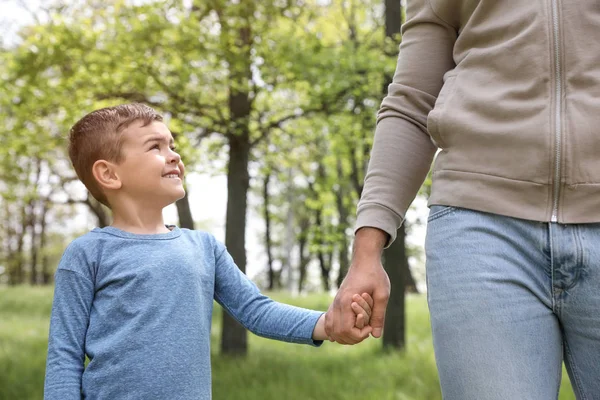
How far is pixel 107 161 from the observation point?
7.40 ft

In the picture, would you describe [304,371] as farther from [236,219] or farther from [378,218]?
[378,218]

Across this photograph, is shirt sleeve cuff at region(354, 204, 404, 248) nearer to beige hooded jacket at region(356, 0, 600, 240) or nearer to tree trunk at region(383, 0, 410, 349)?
beige hooded jacket at region(356, 0, 600, 240)

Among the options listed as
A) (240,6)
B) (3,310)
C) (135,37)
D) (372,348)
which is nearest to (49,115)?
(135,37)

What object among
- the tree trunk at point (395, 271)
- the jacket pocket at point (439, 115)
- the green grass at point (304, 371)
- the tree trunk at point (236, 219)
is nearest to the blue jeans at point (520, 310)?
the jacket pocket at point (439, 115)

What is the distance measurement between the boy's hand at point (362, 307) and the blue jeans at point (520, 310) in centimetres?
26

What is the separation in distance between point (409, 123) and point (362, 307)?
51 centimetres

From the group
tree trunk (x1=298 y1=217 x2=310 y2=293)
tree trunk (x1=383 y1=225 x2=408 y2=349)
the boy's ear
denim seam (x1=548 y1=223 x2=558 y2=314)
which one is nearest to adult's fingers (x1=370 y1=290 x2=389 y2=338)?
denim seam (x1=548 y1=223 x2=558 y2=314)

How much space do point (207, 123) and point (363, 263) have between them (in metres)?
7.03

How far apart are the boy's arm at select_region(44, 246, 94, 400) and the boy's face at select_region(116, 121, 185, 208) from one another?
0.96ft

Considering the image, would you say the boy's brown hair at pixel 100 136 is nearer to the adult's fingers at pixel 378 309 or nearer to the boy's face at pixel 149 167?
the boy's face at pixel 149 167

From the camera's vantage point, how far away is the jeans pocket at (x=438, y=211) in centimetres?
162

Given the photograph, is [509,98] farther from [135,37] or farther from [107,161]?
[135,37]

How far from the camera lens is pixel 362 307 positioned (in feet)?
5.85

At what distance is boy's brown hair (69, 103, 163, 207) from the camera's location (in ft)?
7.42
